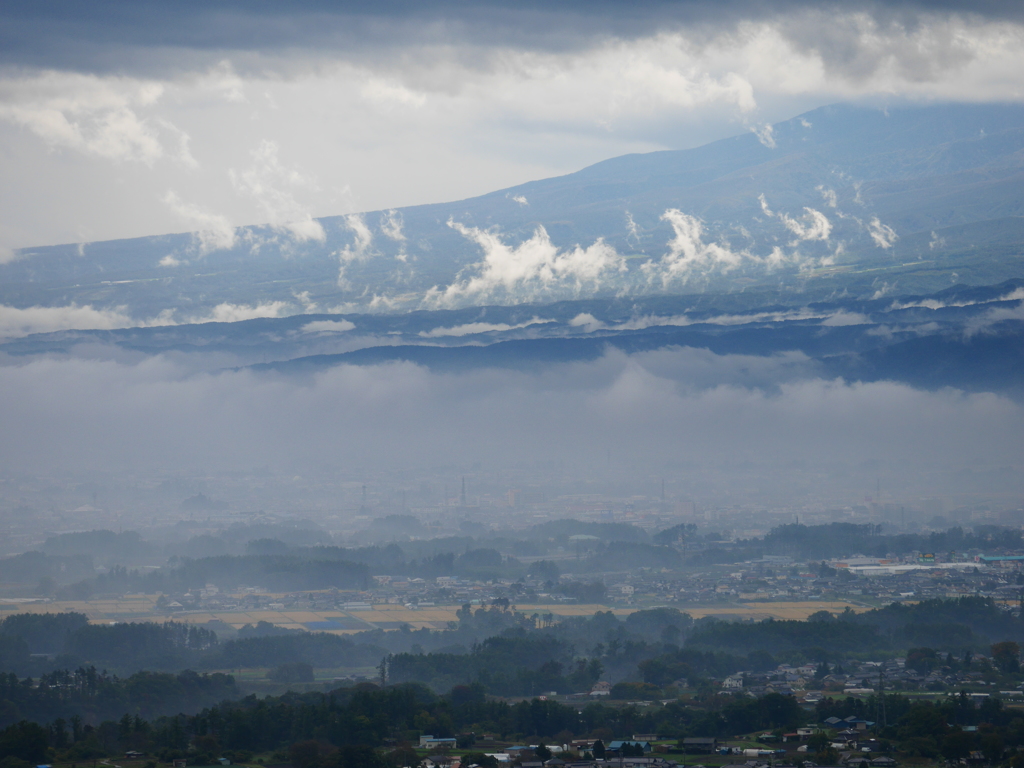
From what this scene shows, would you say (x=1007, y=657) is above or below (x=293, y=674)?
above

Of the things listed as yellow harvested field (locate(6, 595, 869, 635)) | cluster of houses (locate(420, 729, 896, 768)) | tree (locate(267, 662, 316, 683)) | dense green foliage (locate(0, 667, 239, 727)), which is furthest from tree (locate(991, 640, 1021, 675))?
dense green foliage (locate(0, 667, 239, 727))

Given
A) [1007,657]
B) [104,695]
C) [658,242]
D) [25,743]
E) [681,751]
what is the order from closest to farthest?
[25,743]
[681,751]
[104,695]
[1007,657]
[658,242]

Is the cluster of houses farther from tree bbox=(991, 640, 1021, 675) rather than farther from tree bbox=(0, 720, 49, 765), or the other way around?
tree bbox=(0, 720, 49, 765)

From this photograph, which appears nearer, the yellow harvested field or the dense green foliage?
the dense green foliage

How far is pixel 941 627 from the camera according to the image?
1593 inches

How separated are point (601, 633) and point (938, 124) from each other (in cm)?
10607

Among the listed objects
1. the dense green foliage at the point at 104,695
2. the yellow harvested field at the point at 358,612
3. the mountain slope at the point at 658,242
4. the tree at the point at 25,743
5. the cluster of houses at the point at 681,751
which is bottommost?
the yellow harvested field at the point at 358,612

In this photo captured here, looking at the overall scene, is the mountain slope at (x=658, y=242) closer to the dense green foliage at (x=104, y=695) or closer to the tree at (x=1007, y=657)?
the tree at (x=1007, y=657)

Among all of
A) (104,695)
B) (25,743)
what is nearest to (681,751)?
(25,743)

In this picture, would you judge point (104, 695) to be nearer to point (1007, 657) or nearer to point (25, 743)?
point (25, 743)

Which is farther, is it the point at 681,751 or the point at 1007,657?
the point at 1007,657

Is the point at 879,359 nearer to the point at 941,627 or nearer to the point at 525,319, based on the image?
the point at 525,319

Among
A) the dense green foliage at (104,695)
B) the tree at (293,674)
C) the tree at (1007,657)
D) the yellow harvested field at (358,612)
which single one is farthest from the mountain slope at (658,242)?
the dense green foliage at (104,695)

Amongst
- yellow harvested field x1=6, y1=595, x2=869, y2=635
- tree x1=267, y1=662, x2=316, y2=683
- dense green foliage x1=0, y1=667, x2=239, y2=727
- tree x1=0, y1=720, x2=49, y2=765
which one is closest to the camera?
tree x1=0, y1=720, x2=49, y2=765
